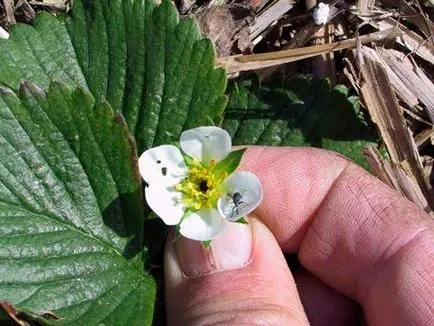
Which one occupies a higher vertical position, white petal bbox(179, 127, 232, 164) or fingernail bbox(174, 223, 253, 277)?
white petal bbox(179, 127, 232, 164)

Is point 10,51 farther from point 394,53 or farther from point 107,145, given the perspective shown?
point 394,53

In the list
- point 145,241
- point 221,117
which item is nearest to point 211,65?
point 221,117

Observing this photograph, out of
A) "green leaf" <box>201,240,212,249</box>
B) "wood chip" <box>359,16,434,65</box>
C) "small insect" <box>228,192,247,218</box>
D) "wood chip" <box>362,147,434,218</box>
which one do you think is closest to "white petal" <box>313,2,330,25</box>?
"wood chip" <box>359,16,434,65</box>

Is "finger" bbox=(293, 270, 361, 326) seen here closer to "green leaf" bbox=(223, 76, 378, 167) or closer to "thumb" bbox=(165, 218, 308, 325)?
"thumb" bbox=(165, 218, 308, 325)

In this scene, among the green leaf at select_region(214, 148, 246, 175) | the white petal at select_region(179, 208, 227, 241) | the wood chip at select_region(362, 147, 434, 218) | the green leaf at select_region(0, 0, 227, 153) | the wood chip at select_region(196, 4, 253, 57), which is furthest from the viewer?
the wood chip at select_region(196, 4, 253, 57)

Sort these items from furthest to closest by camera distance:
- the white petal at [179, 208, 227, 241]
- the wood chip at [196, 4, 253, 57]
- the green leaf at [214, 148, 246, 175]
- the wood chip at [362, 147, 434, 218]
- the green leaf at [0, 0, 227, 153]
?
the wood chip at [196, 4, 253, 57] < the wood chip at [362, 147, 434, 218] < the green leaf at [0, 0, 227, 153] < the green leaf at [214, 148, 246, 175] < the white petal at [179, 208, 227, 241]
